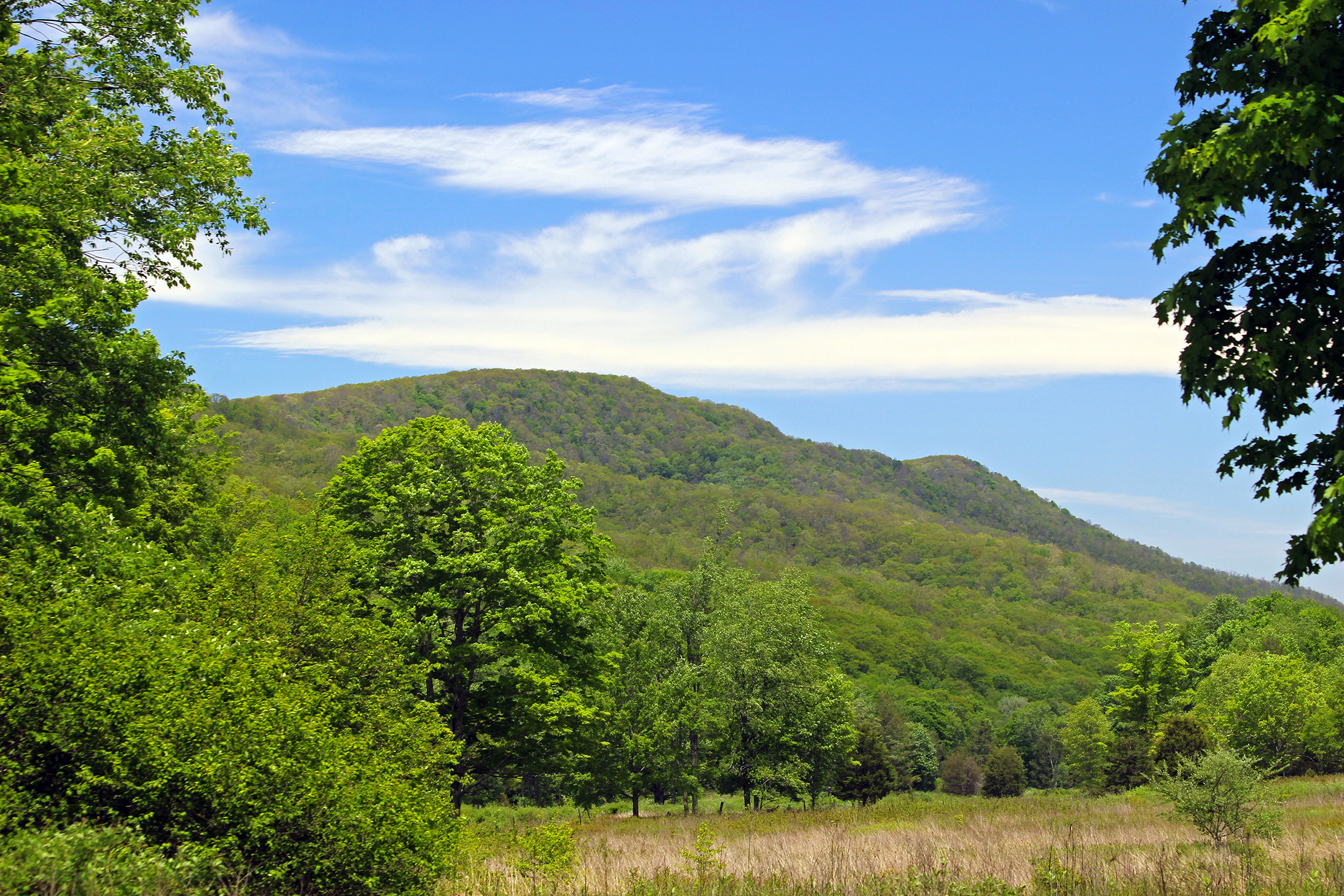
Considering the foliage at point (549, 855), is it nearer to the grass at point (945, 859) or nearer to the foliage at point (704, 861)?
the grass at point (945, 859)

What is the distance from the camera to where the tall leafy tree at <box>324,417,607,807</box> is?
2419 centimetres

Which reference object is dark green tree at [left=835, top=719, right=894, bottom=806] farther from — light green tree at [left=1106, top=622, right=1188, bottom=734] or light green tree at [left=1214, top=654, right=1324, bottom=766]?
light green tree at [left=1214, top=654, right=1324, bottom=766]

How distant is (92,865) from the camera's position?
7230 mm

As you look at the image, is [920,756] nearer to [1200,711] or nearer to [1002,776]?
[1002,776]

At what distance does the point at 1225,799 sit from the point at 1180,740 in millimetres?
31802

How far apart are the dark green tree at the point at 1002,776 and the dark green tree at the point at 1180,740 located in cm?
3963

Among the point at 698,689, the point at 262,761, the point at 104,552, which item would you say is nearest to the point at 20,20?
the point at 104,552

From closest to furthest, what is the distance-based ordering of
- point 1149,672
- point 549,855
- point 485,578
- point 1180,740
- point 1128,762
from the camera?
point 549,855, point 485,578, point 1180,740, point 1128,762, point 1149,672

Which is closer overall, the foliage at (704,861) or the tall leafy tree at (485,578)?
the foliage at (704,861)

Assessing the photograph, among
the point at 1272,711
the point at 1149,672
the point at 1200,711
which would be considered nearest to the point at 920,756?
the point at 1200,711

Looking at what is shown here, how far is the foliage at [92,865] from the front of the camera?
6.99m

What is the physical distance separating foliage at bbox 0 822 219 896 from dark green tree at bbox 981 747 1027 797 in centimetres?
8376

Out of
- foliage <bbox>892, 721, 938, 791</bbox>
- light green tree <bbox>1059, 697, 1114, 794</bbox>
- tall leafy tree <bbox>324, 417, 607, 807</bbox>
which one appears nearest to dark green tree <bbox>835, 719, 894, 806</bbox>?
light green tree <bbox>1059, 697, 1114, 794</bbox>

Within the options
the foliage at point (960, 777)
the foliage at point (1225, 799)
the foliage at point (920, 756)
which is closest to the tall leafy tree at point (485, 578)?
the foliage at point (1225, 799)
